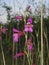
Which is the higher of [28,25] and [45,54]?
[28,25]

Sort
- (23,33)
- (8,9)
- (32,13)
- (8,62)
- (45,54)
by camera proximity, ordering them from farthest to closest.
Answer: (8,9) < (32,13) < (8,62) < (45,54) < (23,33)

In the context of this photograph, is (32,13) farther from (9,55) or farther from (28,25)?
(28,25)

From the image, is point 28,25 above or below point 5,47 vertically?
above

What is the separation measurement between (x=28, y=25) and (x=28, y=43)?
9 centimetres

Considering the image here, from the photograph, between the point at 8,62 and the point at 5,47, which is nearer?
the point at 8,62

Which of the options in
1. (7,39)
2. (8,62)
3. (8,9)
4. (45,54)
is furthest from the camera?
(8,9)

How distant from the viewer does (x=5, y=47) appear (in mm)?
3709

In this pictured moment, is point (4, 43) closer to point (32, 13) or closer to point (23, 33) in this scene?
point (32, 13)

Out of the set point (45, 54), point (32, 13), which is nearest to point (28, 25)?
point (45, 54)

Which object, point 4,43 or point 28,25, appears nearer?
A: point 28,25

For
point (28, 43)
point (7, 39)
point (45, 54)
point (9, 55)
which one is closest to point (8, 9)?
point (7, 39)

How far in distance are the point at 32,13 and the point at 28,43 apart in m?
2.24

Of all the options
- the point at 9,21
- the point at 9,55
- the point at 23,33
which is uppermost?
the point at 23,33

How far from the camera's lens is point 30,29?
1.23 metres
